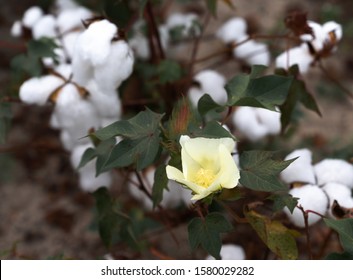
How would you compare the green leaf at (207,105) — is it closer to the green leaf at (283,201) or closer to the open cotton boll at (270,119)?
the green leaf at (283,201)

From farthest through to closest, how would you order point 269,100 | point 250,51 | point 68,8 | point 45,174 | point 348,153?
point 45,174 < point 68,8 < point 250,51 < point 348,153 < point 269,100

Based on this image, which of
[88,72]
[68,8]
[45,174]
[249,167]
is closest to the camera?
[249,167]

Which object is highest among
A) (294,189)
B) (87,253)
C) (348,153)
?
(294,189)

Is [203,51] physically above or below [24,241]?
above

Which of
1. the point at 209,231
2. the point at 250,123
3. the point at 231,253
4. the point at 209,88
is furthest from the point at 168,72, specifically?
the point at 209,231

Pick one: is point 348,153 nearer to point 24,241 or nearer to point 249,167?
point 249,167

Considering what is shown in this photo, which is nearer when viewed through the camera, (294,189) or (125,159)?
(125,159)

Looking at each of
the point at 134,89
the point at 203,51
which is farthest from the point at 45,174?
the point at 203,51

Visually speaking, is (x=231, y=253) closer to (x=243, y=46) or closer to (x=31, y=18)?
(x=243, y=46)

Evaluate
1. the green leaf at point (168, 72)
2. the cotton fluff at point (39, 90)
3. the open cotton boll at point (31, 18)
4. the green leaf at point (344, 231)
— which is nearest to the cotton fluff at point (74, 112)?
the cotton fluff at point (39, 90)
